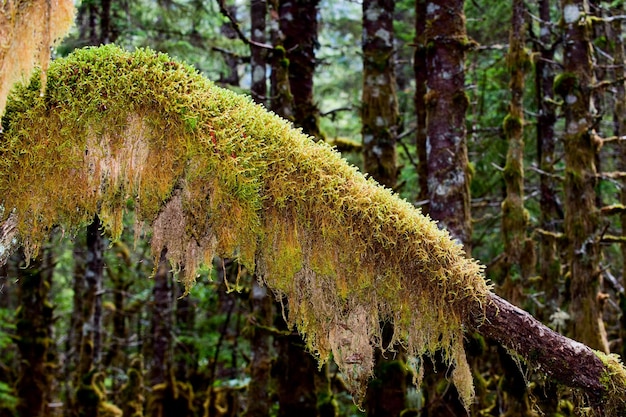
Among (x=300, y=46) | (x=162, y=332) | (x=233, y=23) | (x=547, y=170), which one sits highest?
(x=300, y=46)

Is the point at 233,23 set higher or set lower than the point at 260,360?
higher

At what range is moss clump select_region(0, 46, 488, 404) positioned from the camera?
2498 millimetres

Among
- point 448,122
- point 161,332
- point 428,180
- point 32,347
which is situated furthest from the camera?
point 161,332

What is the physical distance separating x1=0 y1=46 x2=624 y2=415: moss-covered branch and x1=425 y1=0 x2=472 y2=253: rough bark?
2.94 meters

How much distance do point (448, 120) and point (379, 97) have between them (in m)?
2.14

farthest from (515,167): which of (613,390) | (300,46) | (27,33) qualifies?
(27,33)

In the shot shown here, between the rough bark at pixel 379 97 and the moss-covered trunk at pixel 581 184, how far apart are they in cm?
215

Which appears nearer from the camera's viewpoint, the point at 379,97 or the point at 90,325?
the point at 379,97

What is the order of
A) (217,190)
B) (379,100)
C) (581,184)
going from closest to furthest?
(217,190) < (581,184) < (379,100)

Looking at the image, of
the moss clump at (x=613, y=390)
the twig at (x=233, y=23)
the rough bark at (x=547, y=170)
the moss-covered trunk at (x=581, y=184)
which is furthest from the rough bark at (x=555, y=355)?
the rough bark at (x=547, y=170)

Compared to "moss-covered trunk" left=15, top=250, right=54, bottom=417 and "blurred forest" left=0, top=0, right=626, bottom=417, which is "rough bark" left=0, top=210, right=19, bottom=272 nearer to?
"blurred forest" left=0, top=0, right=626, bottom=417

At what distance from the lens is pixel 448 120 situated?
5.63m

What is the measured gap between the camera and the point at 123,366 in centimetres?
1797

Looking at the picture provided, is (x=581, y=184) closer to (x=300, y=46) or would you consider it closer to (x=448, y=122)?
(x=448, y=122)
